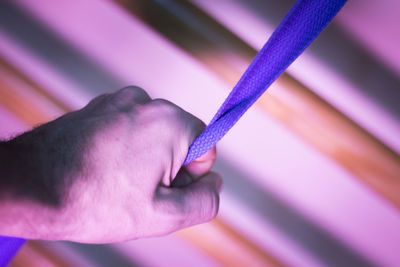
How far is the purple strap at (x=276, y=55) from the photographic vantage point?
0.40 m

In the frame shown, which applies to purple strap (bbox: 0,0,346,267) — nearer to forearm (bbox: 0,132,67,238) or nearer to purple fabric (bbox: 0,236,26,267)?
forearm (bbox: 0,132,67,238)

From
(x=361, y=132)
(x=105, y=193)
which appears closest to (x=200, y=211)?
(x=105, y=193)

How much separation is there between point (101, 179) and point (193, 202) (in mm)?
172

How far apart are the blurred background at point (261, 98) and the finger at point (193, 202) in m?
0.18

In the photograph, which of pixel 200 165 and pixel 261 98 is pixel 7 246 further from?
pixel 261 98

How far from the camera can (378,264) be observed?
0.73 metres

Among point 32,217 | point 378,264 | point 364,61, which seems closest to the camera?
point 32,217

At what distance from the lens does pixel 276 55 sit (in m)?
0.43

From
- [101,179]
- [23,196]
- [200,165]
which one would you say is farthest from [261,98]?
[23,196]

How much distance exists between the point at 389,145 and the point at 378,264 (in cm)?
33

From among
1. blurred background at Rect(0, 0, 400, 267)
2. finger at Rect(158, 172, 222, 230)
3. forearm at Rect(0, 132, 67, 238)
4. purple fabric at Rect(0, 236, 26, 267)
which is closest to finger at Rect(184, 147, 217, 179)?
finger at Rect(158, 172, 222, 230)

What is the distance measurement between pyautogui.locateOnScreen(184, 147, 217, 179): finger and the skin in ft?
0.17

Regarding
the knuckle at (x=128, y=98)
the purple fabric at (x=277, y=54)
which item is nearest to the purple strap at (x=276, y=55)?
the purple fabric at (x=277, y=54)

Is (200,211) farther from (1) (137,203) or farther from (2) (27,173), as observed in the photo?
(2) (27,173)
